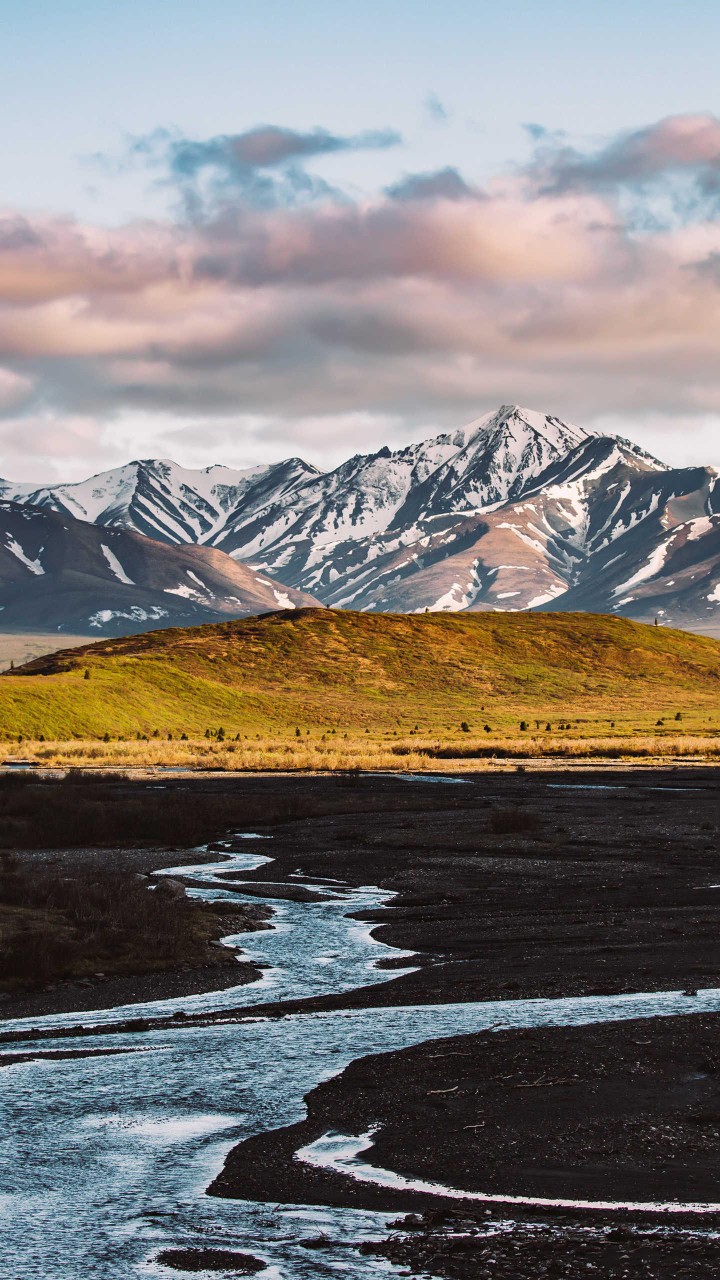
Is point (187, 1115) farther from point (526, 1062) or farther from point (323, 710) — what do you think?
point (323, 710)

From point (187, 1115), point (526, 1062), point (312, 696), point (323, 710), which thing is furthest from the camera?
point (312, 696)

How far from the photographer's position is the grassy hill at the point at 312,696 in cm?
13012

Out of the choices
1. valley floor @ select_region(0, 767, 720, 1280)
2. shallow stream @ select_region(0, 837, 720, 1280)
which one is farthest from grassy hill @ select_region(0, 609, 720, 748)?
shallow stream @ select_region(0, 837, 720, 1280)

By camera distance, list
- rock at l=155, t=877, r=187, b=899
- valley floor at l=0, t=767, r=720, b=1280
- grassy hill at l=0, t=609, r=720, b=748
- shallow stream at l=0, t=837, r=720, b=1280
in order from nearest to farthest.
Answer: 1. shallow stream at l=0, t=837, r=720, b=1280
2. valley floor at l=0, t=767, r=720, b=1280
3. rock at l=155, t=877, r=187, b=899
4. grassy hill at l=0, t=609, r=720, b=748

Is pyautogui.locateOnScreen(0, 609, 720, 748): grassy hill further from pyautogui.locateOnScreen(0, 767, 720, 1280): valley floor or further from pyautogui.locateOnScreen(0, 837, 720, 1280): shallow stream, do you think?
pyautogui.locateOnScreen(0, 837, 720, 1280): shallow stream

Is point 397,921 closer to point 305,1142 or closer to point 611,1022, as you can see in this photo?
point 611,1022

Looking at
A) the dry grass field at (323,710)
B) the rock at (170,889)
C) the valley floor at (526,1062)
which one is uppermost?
the dry grass field at (323,710)

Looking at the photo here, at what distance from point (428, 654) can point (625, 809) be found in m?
140

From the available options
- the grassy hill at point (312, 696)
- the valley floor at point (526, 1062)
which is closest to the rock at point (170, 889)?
the valley floor at point (526, 1062)

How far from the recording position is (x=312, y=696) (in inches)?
6688

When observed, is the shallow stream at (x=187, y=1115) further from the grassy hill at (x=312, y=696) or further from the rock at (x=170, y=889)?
the grassy hill at (x=312, y=696)

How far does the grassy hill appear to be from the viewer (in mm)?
130125

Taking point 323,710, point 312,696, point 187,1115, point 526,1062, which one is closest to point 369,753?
point 323,710

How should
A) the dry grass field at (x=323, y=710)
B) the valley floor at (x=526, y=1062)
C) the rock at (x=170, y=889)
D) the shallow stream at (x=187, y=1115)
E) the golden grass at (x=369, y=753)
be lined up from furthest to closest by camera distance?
the dry grass field at (x=323, y=710) → the golden grass at (x=369, y=753) → the rock at (x=170, y=889) → the valley floor at (x=526, y=1062) → the shallow stream at (x=187, y=1115)
